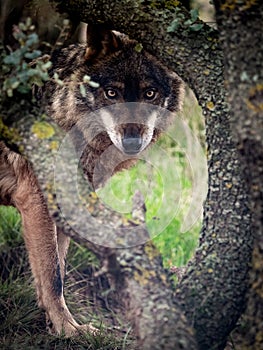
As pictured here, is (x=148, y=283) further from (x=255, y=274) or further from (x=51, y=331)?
(x=51, y=331)

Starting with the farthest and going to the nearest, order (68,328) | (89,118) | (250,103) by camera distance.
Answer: (89,118), (68,328), (250,103)

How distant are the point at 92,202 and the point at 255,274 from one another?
92 centimetres

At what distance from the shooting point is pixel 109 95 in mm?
4754

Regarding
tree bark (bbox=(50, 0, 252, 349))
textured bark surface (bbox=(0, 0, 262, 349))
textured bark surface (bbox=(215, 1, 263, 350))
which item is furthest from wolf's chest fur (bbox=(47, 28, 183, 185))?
textured bark surface (bbox=(215, 1, 263, 350))

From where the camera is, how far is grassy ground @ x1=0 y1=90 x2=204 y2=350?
14.0 ft

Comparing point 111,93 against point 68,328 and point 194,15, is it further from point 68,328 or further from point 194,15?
point 68,328

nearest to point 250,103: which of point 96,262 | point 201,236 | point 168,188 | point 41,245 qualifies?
point 201,236

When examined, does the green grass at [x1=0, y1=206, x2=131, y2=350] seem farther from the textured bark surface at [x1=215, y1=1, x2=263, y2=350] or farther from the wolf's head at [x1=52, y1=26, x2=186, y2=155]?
the textured bark surface at [x1=215, y1=1, x2=263, y2=350]

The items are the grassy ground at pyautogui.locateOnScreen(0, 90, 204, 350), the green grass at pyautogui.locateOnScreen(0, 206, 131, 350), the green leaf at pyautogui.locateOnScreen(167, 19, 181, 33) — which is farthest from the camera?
the grassy ground at pyautogui.locateOnScreen(0, 90, 204, 350)

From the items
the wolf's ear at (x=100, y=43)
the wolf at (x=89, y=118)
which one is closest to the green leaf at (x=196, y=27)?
the wolf at (x=89, y=118)

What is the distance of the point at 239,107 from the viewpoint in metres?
2.78

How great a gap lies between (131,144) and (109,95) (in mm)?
440

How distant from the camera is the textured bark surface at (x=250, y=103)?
2.73m

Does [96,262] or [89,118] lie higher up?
[89,118]
